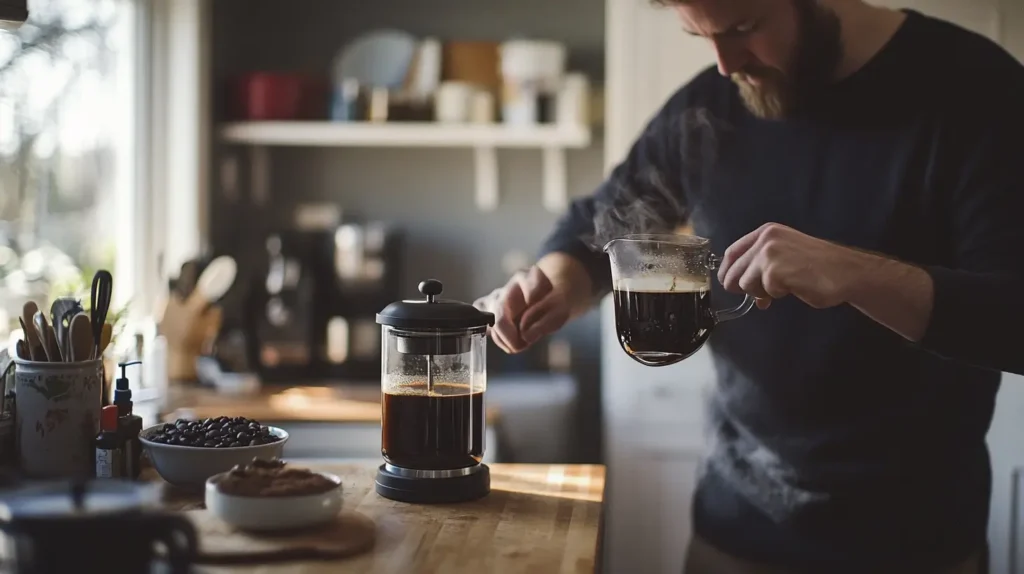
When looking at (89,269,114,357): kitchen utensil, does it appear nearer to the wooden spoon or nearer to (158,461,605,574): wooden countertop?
the wooden spoon

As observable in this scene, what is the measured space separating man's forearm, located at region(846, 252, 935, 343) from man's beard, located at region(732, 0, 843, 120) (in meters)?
0.44

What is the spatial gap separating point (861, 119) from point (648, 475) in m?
1.34

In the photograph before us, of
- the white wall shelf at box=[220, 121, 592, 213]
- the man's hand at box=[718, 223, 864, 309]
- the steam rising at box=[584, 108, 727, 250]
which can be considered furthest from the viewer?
the white wall shelf at box=[220, 121, 592, 213]

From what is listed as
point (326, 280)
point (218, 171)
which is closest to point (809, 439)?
point (326, 280)

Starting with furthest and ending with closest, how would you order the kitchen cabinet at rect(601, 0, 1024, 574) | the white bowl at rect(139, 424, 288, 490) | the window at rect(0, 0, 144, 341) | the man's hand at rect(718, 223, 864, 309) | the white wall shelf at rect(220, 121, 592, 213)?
1. the white wall shelf at rect(220, 121, 592, 213)
2. the kitchen cabinet at rect(601, 0, 1024, 574)
3. the window at rect(0, 0, 144, 341)
4. the white bowl at rect(139, 424, 288, 490)
5. the man's hand at rect(718, 223, 864, 309)

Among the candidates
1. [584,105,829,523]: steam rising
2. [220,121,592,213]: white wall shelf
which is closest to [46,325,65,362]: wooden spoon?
[584,105,829,523]: steam rising

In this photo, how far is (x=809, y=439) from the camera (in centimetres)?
165

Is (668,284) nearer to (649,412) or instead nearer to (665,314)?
(665,314)

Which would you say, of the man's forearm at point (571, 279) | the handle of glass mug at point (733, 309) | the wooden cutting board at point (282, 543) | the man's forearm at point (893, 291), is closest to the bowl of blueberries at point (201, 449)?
the wooden cutting board at point (282, 543)

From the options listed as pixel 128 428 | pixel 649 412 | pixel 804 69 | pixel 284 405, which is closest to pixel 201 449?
pixel 128 428

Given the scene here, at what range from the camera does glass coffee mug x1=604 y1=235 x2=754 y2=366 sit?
4.42ft

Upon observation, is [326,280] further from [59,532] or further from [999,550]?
[59,532]

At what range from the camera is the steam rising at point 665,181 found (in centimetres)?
182

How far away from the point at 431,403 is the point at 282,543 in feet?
1.04
